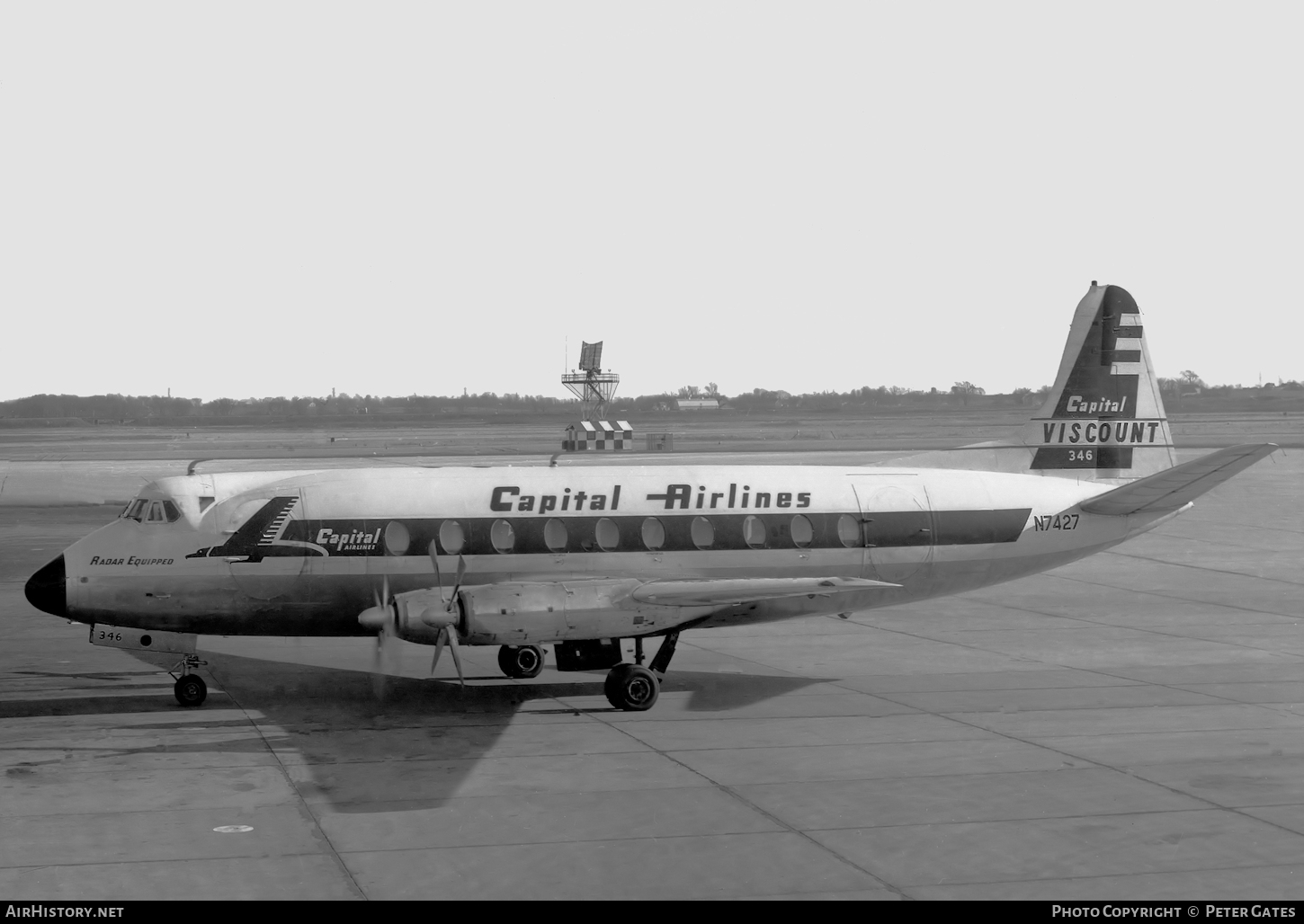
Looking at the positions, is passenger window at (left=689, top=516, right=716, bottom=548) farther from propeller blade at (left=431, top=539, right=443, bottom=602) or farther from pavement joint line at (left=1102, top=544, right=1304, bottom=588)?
pavement joint line at (left=1102, top=544, right=1304, bottom=588)

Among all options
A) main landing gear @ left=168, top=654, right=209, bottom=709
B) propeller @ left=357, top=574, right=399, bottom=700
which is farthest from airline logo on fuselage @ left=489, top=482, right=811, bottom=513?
main landing gear @ left=168, top=654, right=209, bottom=709

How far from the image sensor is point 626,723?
19.8 m

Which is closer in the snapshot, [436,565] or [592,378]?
[436,565]

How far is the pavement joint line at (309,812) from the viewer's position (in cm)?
1284

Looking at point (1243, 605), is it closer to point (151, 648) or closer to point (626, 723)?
point (626, 723)

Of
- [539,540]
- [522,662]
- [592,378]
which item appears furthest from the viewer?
[592,378]

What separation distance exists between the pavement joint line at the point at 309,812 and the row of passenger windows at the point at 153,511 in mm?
2997

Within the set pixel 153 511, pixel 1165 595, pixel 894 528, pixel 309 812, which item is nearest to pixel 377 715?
pixel 153 511

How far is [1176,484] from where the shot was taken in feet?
76.4

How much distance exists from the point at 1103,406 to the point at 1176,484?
3.41 metres

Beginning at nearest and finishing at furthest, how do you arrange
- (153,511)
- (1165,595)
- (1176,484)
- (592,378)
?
(153,511) → (1176,484) → (1165,595) → (592,378)

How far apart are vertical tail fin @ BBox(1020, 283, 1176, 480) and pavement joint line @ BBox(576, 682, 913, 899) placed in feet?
35.9

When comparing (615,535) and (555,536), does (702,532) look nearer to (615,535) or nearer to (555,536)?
(615,535)

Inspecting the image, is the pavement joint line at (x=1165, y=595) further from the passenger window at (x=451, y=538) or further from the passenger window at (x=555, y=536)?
the passenger window at (x=451, y=538)
